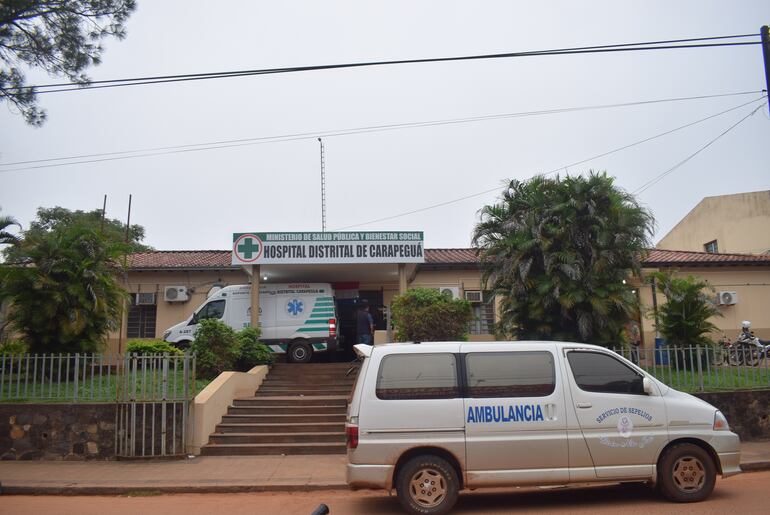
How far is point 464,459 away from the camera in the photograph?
22.4ft

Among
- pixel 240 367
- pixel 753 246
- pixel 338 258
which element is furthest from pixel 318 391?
pixel 753 246

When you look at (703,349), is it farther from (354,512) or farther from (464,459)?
(354,512)

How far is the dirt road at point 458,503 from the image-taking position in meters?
6.99

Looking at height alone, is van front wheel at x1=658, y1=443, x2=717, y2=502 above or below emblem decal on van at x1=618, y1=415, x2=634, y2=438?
below

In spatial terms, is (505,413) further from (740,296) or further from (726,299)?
(740,296)

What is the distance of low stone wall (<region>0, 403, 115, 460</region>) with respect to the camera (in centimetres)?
1071

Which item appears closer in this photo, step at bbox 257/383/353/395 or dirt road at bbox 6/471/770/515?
dirt road at bbox 6/471/770/515

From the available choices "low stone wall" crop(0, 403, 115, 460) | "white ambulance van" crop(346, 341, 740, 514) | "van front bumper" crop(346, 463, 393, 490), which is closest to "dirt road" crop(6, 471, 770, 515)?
"white ambulance van" crop(346, 341, 740, 514)

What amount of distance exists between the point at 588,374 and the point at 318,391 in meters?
8.09

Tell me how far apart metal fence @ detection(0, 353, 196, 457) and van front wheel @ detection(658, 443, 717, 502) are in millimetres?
7598

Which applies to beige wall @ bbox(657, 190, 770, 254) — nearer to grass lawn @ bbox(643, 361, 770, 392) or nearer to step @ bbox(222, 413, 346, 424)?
grass lawn @ bbox(643, 361, 770, 392)

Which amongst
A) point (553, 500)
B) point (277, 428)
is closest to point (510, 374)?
point (553, 500)

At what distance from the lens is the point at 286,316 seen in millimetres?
17297

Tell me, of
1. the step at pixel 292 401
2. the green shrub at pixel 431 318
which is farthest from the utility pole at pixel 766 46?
the step at pixel 292 401
